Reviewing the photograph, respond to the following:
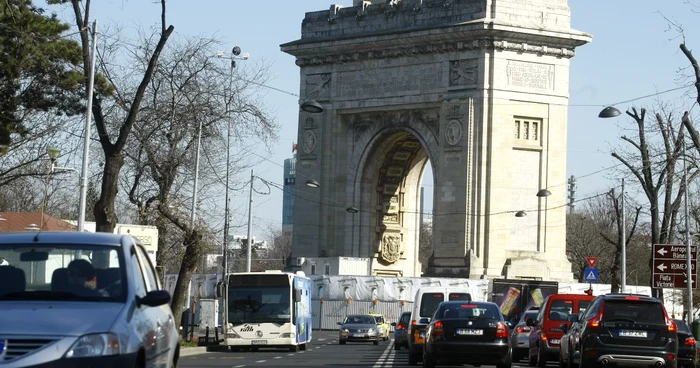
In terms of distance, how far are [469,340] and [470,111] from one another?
38.4m

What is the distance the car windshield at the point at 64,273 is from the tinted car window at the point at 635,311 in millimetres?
13843

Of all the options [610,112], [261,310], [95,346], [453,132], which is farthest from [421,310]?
[453,132]

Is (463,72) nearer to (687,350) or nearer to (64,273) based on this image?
(687,350)

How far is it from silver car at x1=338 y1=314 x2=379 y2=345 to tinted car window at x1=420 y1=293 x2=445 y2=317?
1840cm

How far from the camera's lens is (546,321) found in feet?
A: 107

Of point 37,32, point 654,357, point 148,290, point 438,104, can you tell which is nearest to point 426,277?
point 438,104

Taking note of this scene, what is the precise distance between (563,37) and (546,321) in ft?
110

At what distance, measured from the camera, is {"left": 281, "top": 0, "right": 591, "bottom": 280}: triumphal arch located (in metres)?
63.9

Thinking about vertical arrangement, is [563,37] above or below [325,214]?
above

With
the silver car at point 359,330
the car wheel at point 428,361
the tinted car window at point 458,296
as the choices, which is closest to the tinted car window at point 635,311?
the car wheel at point 428,361

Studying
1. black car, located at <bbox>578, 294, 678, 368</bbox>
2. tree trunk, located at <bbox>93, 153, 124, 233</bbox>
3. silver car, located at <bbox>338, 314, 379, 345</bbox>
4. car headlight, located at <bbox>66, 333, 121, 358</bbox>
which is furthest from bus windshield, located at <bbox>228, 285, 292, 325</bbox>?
car headlight, located at <bbox>66, 333, 121, 358</bbox>

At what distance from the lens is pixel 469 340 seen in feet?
86.3

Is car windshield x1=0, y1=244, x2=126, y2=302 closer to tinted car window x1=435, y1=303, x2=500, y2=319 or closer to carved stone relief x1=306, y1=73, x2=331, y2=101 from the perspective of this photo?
tinted car window x1=435, y1=303, x2=500, y2=319

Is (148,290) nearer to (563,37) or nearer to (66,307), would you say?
(66,307)
